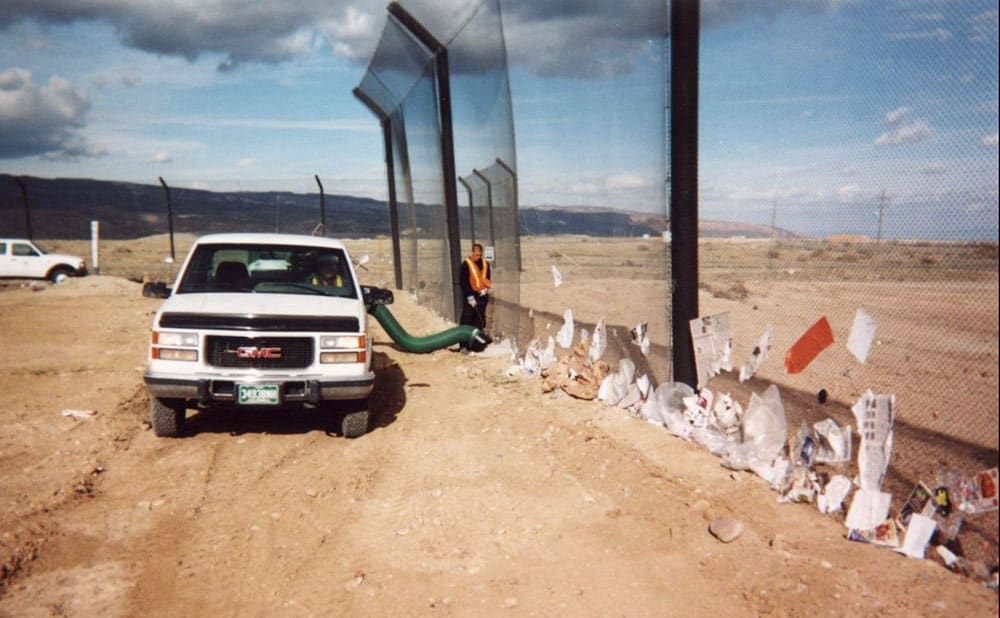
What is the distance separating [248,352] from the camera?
5805 mm

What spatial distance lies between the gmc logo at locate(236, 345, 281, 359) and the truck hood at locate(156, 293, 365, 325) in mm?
284

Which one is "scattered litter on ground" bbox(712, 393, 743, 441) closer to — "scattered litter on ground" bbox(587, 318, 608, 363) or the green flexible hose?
"scattered litter on ground" bbox(587, 318, 608, 363)

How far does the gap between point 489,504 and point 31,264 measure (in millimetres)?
22257

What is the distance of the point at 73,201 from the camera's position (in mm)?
54656

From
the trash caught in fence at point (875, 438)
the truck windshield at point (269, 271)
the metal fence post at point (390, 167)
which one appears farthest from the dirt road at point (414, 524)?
the metal fence post at point (390, 167)

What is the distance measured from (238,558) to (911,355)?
12.3 feet

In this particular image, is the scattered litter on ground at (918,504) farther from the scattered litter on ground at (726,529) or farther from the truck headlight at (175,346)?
the truck headlight at (175,346)

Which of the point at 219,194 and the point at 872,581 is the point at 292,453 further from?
the point at 219,194

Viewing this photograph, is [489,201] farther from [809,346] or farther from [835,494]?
[835,494]

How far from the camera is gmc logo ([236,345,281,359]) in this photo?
5805 millimetres

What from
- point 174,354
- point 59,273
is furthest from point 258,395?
point 59,273

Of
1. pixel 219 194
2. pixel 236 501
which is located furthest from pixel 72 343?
pixel 219 194

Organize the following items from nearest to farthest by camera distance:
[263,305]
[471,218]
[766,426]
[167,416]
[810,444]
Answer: [810,444] < [766,426] < [167,416] < [263,305] < [471,218]

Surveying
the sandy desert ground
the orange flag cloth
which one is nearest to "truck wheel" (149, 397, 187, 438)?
the sandy desert ground
